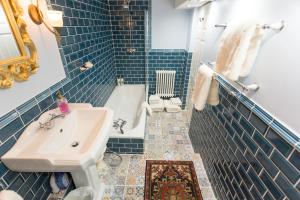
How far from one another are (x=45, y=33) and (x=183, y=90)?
2510 millimetres

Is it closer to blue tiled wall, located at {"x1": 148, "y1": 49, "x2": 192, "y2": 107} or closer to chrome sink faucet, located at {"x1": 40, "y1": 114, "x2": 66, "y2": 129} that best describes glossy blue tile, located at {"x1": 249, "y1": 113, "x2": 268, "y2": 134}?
chrome sink faucet, located at {"x1": 40, "y1": 114, "x2": 66, "y2": 129}

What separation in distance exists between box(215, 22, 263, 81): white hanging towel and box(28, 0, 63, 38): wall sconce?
1.29m

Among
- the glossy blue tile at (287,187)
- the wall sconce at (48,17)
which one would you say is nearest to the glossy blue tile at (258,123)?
the glossy blue tile at (287,187)

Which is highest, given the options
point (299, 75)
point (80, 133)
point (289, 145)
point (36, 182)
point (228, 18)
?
point (228, 18)

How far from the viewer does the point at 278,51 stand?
85cm

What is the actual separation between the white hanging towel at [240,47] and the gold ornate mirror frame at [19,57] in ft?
4.36

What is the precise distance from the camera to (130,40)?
3.11 m

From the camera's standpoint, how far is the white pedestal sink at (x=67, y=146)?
85 centimetres

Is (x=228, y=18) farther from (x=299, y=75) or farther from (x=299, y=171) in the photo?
(x=299, y=171)

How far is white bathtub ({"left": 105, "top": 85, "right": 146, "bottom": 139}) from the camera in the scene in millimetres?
2521

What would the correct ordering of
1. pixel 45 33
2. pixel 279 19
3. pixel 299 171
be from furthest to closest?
pixel 45 33 → pixel 279 19 → pixel 299 171

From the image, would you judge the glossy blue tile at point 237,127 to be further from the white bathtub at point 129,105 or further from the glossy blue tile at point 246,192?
the white bathtub at point 129,105

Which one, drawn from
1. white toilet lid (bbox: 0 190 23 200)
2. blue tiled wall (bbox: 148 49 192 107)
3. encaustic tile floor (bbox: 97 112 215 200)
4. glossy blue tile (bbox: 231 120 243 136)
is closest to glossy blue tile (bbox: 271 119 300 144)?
glossy blue tile (bbox: 231 120 243 136)

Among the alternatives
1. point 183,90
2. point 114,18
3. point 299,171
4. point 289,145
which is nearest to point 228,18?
point 289,145
